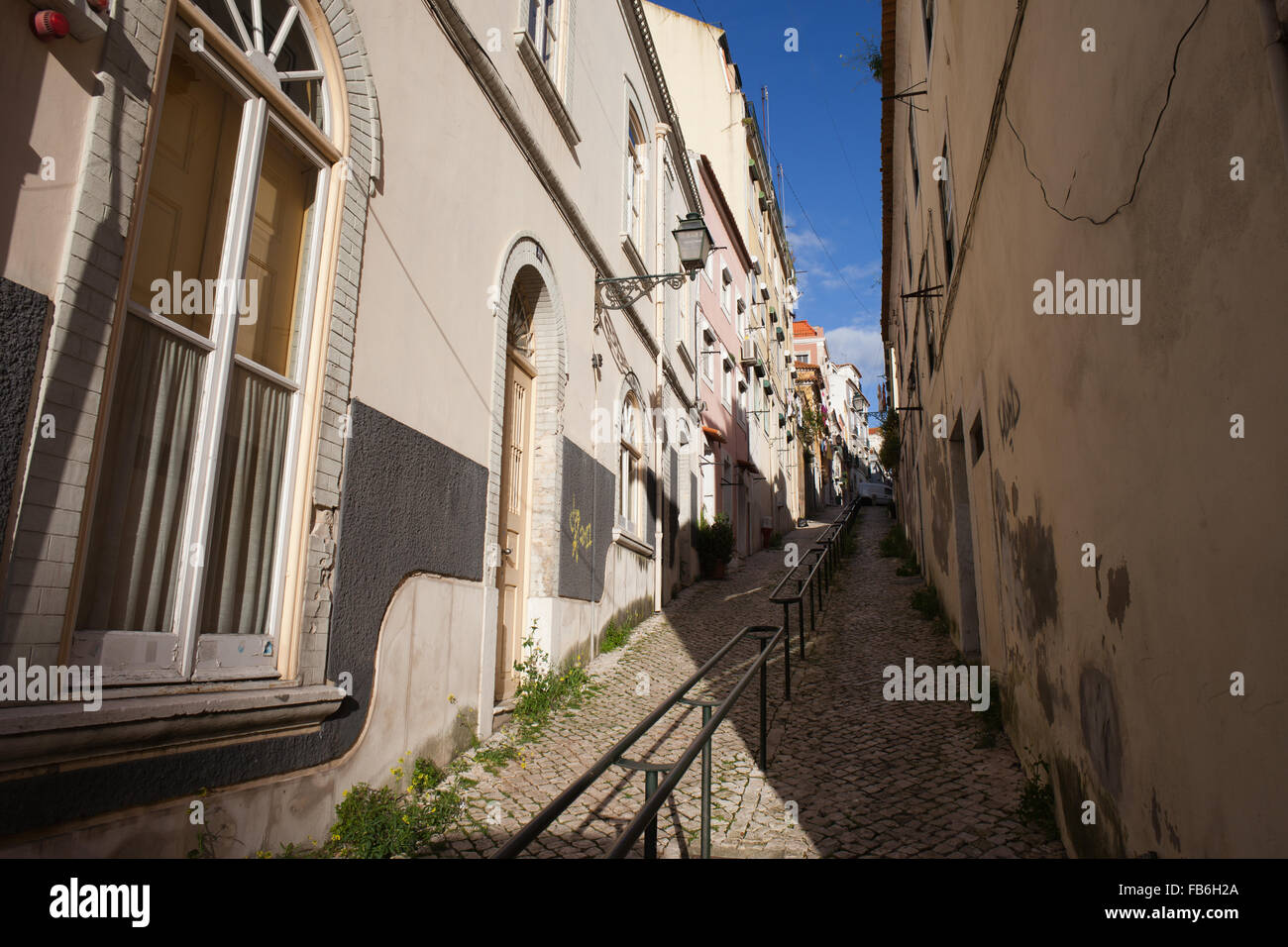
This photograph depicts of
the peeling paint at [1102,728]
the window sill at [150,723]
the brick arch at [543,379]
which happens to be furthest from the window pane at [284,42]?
the peeling paint at [1102,728]

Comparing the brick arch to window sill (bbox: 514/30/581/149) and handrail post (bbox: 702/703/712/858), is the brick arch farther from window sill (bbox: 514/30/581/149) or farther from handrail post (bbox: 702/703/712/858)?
handrail post (bbox: 702/703/712/858)

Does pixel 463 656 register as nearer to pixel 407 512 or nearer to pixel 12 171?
pixel 407 512

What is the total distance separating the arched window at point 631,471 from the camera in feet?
36.1

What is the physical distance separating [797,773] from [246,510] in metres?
3.99

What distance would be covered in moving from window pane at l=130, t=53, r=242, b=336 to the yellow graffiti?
16.4 feet

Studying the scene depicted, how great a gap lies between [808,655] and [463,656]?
4.58m

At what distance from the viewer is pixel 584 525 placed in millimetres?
8797

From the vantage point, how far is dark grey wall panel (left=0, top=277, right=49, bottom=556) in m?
2.60

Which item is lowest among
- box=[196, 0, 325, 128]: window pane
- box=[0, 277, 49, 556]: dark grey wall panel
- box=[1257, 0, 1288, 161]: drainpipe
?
box=[0, 277, 49, 556]: dark grey wall panel

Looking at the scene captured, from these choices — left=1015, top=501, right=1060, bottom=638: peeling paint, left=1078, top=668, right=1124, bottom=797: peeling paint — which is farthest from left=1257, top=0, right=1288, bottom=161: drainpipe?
left=1015, top=501, right=1060, bottom=638: peeling paint

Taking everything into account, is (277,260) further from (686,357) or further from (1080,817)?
(686,357)

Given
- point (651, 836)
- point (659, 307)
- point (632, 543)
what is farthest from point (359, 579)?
point (659, 307)


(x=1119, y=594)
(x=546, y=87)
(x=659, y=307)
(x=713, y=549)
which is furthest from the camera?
Answer: (x=713, y=549)

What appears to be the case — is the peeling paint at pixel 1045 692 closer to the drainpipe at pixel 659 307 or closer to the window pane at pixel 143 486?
the window pane at pixel 143 486
